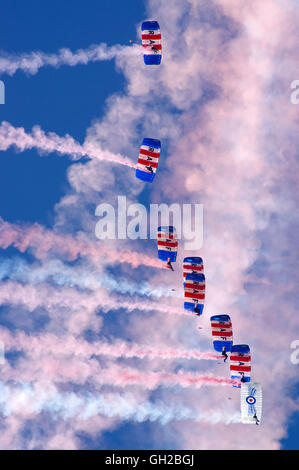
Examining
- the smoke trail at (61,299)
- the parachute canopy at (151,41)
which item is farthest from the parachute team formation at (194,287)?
the smoke trail at (61,299)

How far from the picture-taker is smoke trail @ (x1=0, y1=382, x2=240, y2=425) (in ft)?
221

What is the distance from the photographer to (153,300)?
236 ft

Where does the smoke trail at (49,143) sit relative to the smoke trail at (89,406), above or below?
above

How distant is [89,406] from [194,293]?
41.7 ft

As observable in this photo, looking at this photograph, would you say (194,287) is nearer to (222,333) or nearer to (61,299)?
(222,333)

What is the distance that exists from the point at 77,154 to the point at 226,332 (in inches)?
763

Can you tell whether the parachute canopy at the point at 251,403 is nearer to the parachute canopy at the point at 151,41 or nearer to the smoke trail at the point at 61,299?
the smoke trail at the point at 61,299

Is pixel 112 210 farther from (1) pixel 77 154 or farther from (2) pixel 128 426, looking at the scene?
(2) pixel 128 426

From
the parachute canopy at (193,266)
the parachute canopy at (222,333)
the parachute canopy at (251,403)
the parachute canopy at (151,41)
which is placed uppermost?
the parachute canopy at (151,41)

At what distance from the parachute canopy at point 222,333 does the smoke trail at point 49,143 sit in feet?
49.2

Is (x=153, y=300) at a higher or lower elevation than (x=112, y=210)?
lower

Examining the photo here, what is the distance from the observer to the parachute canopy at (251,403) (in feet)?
218

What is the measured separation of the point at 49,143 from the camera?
70.1 metres
